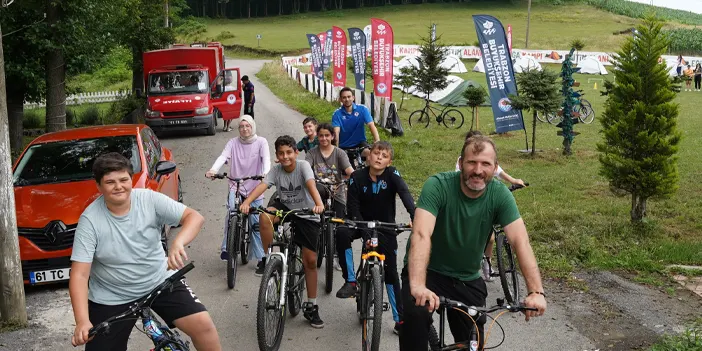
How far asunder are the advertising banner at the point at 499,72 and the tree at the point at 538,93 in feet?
1.16

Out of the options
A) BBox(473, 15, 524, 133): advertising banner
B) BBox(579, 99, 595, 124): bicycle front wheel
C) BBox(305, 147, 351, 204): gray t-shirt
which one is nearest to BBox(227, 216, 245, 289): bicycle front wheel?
BBox(305, 147, 351, 204): gray t-shirt

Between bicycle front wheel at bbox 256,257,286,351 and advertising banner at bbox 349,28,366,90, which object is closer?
bicycle front wheel at bbox 256,257,286,351

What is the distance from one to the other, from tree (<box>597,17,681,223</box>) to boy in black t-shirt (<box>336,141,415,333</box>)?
5.21 meters

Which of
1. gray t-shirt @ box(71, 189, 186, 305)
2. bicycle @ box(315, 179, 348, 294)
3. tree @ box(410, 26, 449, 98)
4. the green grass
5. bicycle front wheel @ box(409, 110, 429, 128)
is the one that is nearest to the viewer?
gray t-shirt @ box(71, 189, 186, 305)

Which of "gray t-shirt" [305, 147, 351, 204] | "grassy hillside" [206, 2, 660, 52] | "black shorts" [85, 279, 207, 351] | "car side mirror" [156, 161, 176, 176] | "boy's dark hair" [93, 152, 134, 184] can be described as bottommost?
"black shorts" [85, 279, 207, 351]

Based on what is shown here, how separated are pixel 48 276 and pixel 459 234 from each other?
5.81 m

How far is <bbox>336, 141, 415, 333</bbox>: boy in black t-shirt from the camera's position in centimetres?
678

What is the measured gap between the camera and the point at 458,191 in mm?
4402

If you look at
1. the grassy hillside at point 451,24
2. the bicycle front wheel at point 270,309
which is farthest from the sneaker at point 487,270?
the grassy hillside at point 451,24

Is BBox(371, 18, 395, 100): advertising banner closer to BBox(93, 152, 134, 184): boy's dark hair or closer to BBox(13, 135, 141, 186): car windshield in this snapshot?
BBox(13, 135, 141, 186): car windshield

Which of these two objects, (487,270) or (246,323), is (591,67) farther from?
(246,323)

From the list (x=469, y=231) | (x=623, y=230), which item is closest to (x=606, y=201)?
(x=623, y=230)

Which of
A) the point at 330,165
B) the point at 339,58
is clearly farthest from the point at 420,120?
the point at 330,165

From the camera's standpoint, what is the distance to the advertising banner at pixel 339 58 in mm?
30750
